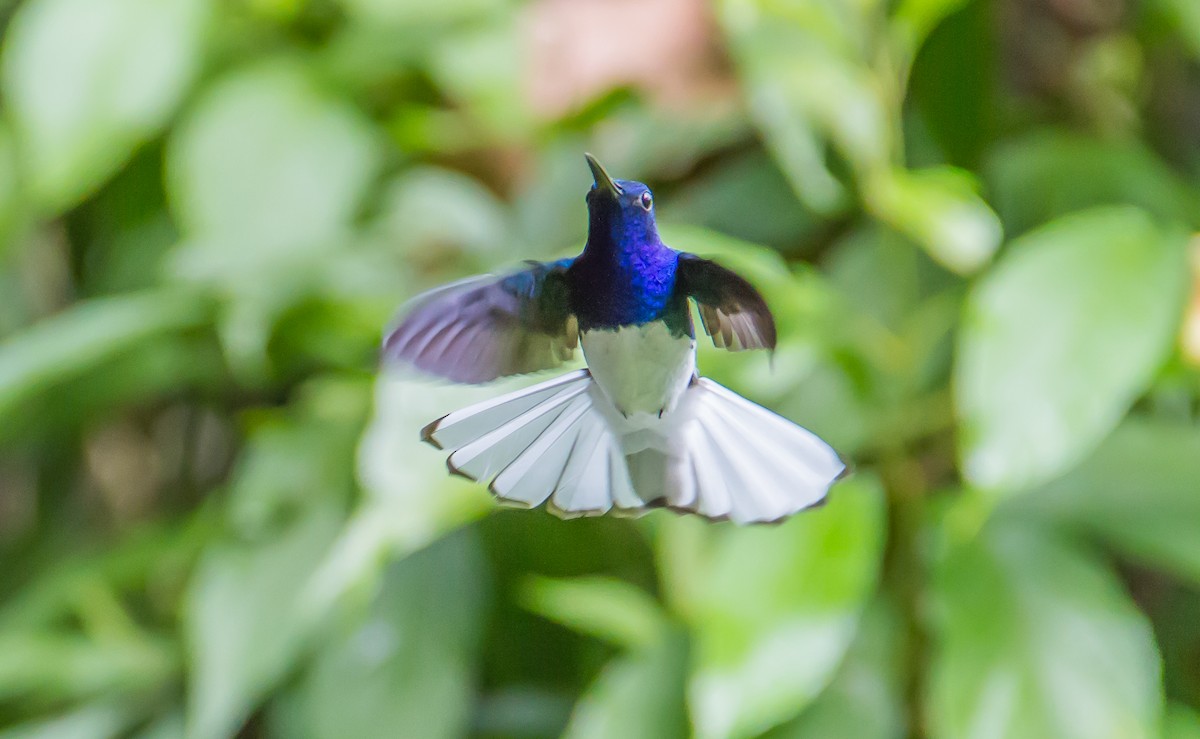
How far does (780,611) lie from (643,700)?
0.15 m

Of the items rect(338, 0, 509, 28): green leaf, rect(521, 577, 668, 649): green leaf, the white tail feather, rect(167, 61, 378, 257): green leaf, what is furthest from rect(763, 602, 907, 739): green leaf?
rect(338, 0, 509, 28): green leaf

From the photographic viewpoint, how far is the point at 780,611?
2.52ft

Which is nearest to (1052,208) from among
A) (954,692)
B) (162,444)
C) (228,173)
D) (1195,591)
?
(1195,591)

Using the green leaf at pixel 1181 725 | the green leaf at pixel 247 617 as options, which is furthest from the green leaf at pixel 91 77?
the green leaf at pixel 1181 725

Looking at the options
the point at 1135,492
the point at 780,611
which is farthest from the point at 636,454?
the point at 1135,492

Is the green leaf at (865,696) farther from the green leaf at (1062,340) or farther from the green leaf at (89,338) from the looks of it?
the green leaf at (89,338)

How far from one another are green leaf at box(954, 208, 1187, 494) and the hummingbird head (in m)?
0.41

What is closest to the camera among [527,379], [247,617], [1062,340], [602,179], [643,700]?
[602,179]

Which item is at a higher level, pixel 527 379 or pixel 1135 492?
pixel 527 379

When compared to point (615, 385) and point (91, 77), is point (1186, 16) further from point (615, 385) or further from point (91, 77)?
point (91, 77)

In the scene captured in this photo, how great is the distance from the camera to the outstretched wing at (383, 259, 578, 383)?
0.32 metres

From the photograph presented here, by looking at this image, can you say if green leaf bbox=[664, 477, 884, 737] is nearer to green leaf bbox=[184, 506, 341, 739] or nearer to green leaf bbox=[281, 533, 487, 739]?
green leaf bbox=[281, 533, 487, 739]

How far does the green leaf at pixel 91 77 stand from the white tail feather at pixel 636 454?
2.76 ft

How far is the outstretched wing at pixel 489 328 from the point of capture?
32 cm
